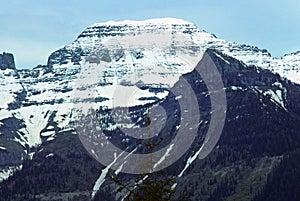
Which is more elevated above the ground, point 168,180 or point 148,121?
point 148,121

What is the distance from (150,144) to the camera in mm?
49312

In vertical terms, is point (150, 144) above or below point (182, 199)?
above

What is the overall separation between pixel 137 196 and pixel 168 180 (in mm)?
2525

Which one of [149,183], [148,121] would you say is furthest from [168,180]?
[148,121]

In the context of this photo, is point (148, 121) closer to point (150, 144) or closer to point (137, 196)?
point (150, 144)

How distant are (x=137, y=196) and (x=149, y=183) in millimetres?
1362

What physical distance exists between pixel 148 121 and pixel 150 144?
1700 millimetres

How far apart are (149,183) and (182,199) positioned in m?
→ 2.63

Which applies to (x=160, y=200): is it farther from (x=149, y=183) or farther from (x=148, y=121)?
(x=148, y=121)

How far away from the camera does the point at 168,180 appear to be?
49844 mm

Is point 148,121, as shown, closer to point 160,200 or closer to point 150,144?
point 150,144

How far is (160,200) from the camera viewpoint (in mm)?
48719

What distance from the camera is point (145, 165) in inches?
1965

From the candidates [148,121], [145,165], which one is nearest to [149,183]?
[145,165]
